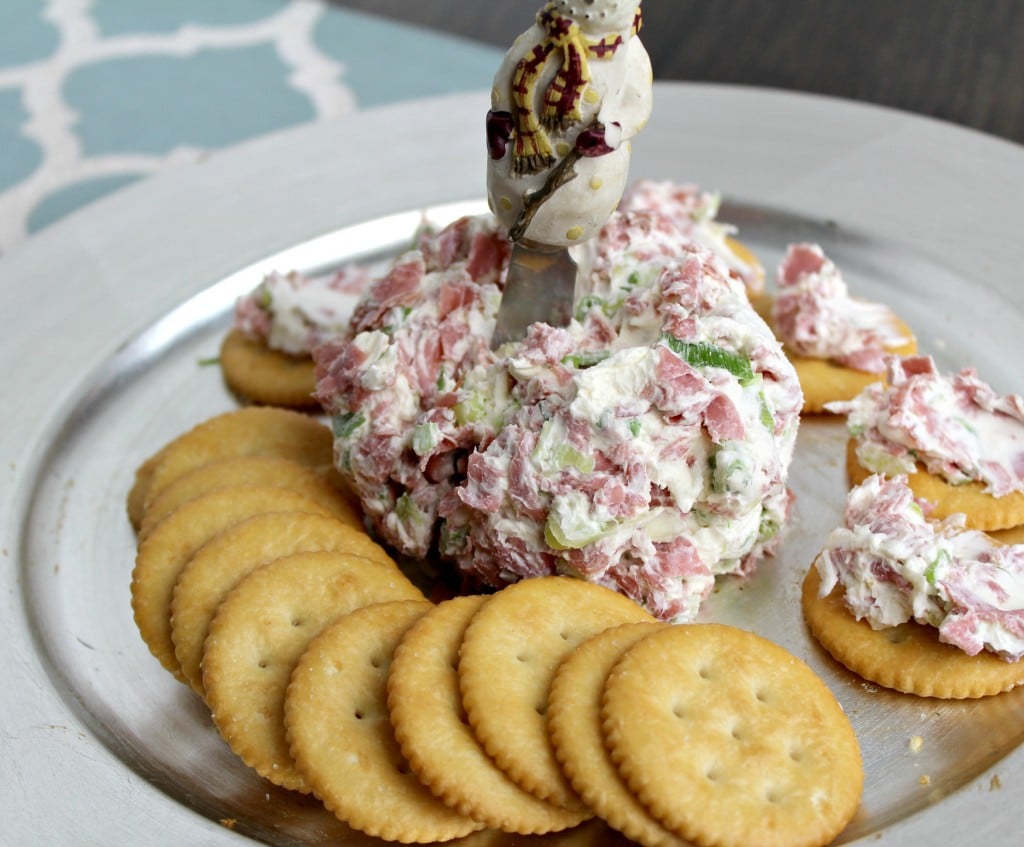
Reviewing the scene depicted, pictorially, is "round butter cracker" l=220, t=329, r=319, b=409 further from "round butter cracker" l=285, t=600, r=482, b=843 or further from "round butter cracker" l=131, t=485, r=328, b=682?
"round butter cracker" l=285, t=600, r=482, b=843

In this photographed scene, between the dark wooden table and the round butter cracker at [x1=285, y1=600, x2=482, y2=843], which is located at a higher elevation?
the dark wooden table

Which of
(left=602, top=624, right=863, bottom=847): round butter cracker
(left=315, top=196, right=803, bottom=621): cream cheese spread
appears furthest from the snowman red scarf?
(left=602, top=624, right=863, bottom=847): round butter cracker

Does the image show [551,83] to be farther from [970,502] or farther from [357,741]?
[970,502]

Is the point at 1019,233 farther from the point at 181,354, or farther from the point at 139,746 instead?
the point at 139,746

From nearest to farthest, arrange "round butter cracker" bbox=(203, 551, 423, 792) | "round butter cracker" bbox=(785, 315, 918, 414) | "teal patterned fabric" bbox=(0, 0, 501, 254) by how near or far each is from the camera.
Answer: "round butter cracker" bbox=(203, 551, 423, 792)
"round butter cracker" bbox=(785, 315, 918, 414)
"teal patterned fabric" bbox=(0, 0, 501, 254)

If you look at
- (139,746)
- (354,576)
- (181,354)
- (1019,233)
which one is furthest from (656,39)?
(139,746)
